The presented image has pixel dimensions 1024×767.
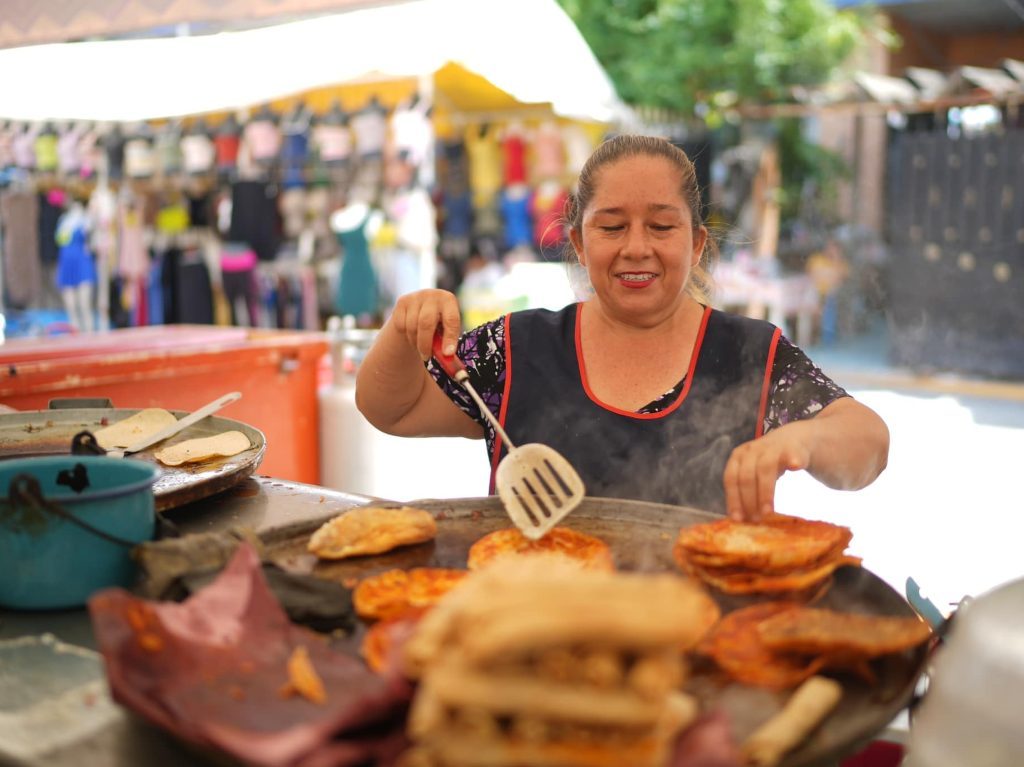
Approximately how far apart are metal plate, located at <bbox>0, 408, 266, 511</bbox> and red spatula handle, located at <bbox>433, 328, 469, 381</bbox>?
0.50 meters

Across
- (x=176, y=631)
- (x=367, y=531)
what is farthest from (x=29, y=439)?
(x=176, y=631)

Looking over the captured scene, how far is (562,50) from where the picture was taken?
328 inches

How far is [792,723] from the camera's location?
0.98 meters

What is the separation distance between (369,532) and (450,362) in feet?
1.64

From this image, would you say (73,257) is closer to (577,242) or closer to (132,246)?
(132,246)

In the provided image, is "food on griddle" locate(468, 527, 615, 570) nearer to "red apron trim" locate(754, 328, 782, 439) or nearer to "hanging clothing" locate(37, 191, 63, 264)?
"red apron trim" locate(754, 328, 782, 439)

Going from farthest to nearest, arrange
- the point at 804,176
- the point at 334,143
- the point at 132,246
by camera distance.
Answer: the point at 804,176 < the point at 132,246 < the point at 334,143

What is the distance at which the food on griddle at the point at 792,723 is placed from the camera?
3.08ft

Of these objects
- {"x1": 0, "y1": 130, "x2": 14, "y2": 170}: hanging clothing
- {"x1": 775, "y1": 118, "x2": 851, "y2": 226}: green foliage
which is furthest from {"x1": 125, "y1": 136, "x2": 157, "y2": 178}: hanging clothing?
{"x1": 775, "y1": 118, "x2": 851, "y2": 226}: green foliage

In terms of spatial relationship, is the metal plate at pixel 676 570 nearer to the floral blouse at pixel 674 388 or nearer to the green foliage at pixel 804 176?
the floral blouse at pixel 674 388

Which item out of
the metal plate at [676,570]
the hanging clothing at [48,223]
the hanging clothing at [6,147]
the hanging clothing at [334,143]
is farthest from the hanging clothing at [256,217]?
the metal plate at [676,570]

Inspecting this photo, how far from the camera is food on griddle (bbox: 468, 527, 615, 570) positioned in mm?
1547

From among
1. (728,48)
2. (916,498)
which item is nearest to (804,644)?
(916,498)

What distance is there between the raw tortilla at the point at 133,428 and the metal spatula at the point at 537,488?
1004 millimetres
